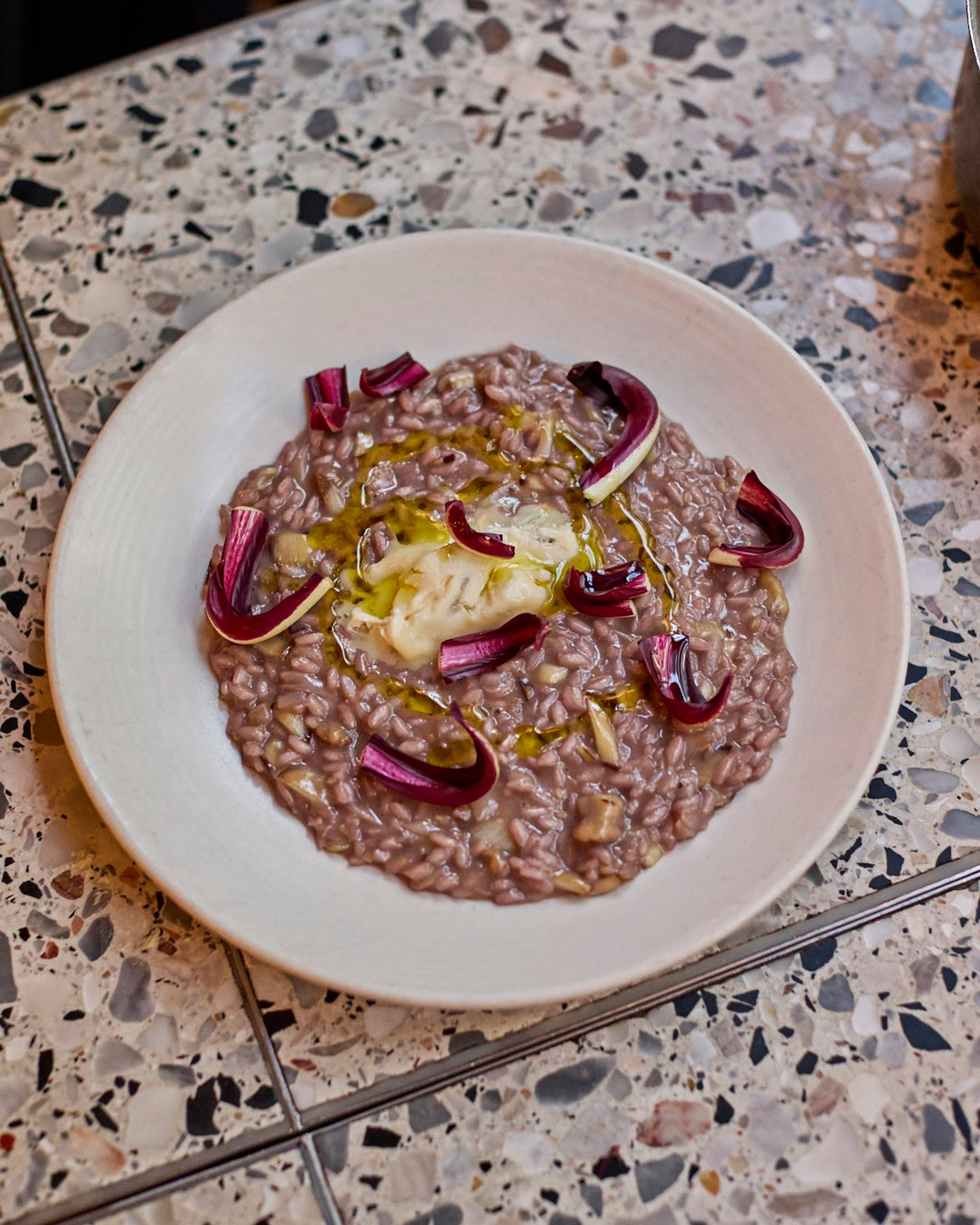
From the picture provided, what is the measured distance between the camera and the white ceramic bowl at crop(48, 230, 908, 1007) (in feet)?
6.12

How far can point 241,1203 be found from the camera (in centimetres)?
183

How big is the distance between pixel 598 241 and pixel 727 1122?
6.67 feet

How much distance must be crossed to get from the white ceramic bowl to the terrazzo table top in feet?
0.67

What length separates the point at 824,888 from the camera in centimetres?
209

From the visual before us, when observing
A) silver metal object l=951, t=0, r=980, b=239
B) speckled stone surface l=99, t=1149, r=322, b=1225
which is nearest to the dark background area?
silver metal object l=951, t=0, r=980, b=239

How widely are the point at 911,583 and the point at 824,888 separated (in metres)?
0.73

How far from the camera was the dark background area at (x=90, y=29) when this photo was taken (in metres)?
3.62

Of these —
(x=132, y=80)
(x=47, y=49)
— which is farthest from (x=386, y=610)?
(x=47, y=49)

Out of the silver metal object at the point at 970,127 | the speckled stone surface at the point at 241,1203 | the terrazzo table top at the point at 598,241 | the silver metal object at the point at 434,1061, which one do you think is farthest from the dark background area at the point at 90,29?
the speckled stone surface at the point at 241,1203

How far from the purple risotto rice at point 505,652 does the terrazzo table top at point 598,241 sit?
31cm

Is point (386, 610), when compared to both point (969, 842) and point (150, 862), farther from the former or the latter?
point (969, 842)

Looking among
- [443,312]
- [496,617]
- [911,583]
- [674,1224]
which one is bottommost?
[674,1224]

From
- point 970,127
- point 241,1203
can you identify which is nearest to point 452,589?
point 241,1203

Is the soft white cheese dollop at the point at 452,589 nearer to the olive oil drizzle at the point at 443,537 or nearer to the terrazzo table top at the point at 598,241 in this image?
the olive oil drizzle at the point at 443,537
